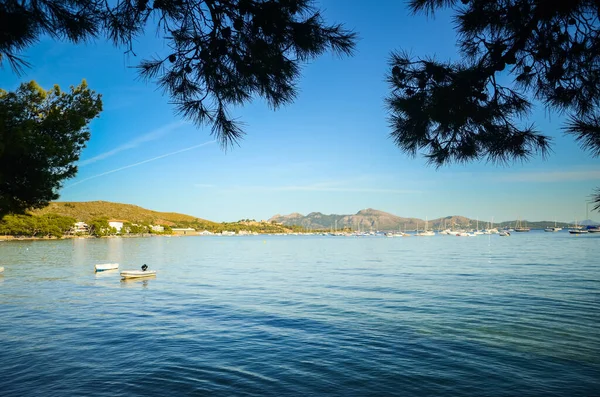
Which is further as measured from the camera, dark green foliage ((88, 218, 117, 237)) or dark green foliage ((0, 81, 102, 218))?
dark green foliage ((88, 218, 117, 237))

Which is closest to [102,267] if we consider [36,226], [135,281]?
[135,281]

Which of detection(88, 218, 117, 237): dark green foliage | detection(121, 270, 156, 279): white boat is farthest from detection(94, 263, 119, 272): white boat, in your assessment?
detection(88, 218, 117, 237): dark green foliage

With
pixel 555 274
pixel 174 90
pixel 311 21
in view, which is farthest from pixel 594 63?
pixel 555 274

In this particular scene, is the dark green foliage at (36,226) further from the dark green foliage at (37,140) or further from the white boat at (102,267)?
the dark green foliage at (37,140)

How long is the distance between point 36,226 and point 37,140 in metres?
160

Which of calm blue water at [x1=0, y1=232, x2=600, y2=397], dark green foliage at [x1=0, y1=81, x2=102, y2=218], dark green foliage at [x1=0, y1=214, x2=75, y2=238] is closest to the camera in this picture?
dark green foliage at [x1=0, y1=81, x2=102, y2=218]

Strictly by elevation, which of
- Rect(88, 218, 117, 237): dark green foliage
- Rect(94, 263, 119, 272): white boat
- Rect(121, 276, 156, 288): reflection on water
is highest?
Rect(88, 218, 117, 237): dark green foliage

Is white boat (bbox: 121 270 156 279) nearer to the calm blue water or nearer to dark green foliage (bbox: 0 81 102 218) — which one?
the calm blue water

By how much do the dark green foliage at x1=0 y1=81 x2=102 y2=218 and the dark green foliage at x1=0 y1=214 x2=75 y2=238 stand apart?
14371 centimetres

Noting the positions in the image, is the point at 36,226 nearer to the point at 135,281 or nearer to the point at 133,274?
the point at 133,274

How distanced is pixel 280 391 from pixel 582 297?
2463 centimetres

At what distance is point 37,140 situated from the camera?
965 centimetres

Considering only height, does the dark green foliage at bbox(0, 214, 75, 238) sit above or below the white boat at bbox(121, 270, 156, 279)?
above

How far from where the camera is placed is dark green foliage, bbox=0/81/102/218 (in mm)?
8078
